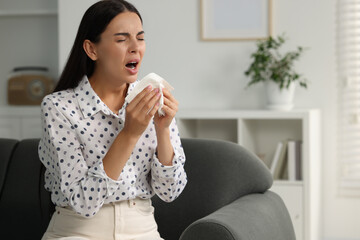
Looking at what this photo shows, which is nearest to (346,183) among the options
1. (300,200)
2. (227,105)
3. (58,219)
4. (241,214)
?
(300,200)

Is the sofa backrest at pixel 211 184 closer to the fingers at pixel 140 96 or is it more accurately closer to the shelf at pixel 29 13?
the fingers at pixel 140 96

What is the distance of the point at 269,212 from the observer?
2111 millimetres

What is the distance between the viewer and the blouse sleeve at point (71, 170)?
1749 mm

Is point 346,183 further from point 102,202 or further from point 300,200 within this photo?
point 102,202

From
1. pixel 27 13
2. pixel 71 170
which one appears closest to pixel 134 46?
pixel 71 170

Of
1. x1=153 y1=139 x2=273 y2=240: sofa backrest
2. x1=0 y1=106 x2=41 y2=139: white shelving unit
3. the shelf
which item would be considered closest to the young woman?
x1=153 y1=139 x2=273 y2=240: sofa backrest

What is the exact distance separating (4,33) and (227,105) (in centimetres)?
175

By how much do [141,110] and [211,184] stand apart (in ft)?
2.14

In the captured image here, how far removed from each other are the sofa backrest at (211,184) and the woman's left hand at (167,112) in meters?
0.50

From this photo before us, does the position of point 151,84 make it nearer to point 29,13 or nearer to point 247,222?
point 247,222

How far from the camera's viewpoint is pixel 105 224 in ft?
6.08

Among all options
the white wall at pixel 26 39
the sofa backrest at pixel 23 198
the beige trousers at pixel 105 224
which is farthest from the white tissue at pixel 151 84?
the white wall at pixel 26 39

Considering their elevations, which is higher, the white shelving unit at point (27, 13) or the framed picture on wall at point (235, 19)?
the white shelving unit at point (27, 13)

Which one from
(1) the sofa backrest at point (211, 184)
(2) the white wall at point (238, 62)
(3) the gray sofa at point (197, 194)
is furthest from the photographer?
(2) the white wall at point (238, 62)
